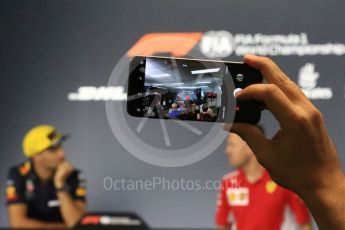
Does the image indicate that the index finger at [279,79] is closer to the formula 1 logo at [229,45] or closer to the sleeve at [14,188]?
the formula 1 logo at [229,45]

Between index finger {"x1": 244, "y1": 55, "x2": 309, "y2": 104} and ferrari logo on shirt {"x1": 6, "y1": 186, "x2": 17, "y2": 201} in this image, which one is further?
ferrari logo on shirt {"x1": 6, "y1": 186, "x2": 17, "y2": 201}

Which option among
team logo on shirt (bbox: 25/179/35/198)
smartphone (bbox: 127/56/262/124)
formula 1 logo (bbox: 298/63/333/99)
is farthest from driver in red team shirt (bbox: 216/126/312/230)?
smartphone (bbox: 127/56/262/124)

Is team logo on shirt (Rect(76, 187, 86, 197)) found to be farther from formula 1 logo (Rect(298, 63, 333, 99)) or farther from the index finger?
the index finger

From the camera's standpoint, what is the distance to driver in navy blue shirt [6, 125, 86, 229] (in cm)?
240

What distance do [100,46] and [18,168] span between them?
0.84 m

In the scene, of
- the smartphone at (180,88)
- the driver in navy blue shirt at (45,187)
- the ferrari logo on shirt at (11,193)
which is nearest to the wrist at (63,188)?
the driver in navy blue shirt at (45,187)

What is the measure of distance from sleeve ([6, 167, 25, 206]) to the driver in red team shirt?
1120mm

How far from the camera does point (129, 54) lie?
2375 mm

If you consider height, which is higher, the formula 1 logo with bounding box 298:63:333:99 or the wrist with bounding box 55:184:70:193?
the formula 1 logo with bounding box 298:63:333:99

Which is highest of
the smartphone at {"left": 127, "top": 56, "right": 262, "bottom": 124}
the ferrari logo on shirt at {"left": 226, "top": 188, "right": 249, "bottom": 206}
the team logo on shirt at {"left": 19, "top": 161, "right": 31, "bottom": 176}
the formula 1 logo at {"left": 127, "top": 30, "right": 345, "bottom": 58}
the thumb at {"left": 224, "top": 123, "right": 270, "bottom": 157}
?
the formula 1 logo at {"left": 127, "top": 30, "right": 345, "bottom": 58}

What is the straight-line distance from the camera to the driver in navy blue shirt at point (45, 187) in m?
2.40

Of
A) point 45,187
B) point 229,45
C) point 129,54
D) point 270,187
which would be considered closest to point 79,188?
point 45,187

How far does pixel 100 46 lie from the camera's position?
2.40m

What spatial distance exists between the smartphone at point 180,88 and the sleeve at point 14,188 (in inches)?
71.9
